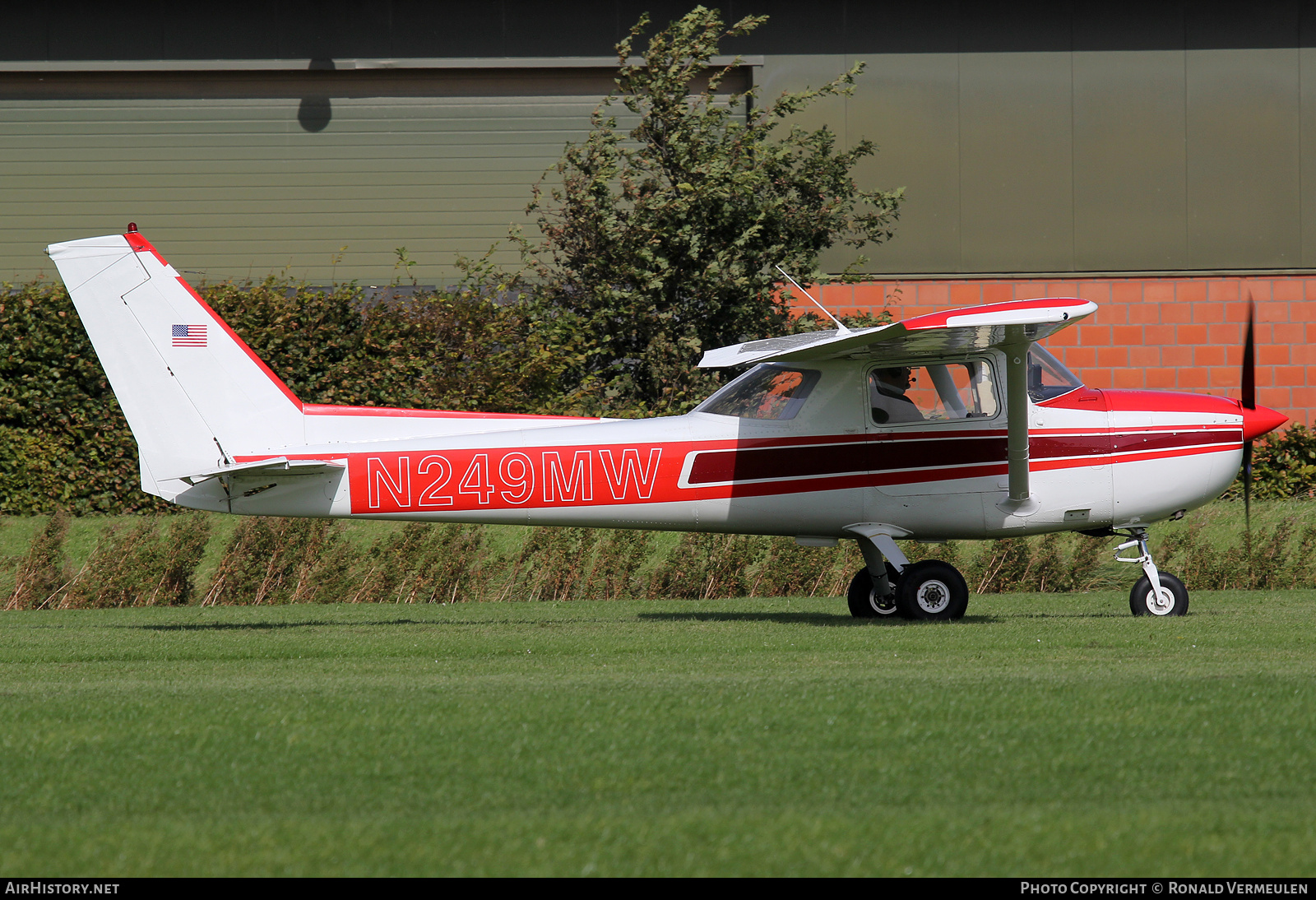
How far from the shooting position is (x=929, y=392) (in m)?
10.0

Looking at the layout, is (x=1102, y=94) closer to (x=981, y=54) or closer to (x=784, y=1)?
(x=981, y=54)

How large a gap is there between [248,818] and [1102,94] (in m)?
18.1

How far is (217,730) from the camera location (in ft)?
17.7

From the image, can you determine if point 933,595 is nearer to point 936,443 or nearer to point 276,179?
point 936,443

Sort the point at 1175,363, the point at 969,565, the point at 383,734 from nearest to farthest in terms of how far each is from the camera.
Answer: the point at 383,734, the point at 969,565, the point at 1175,363

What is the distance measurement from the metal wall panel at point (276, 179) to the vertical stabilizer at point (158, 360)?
1039cm

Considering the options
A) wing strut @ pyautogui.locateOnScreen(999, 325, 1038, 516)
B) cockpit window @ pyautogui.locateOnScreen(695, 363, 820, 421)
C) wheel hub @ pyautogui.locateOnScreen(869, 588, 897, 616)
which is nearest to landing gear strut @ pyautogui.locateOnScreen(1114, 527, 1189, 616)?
wing strut @ pyautogui.locateOnScreen(999, 325, 1038, 516)

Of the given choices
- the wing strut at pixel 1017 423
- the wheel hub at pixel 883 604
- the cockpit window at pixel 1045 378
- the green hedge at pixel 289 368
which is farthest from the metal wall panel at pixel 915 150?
the wing strut at pixel 1017 423

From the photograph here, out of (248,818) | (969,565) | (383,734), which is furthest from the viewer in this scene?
(969,565)

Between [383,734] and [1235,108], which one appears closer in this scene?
[383,734]

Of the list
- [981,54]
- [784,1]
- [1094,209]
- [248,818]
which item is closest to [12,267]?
[784,1]

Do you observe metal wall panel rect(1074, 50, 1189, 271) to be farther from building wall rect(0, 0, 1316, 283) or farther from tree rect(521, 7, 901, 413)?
tree rect(521, 7, 901, 413)

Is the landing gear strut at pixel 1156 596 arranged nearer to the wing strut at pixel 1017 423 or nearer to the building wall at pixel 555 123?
the wing strut at pixel 1017 423

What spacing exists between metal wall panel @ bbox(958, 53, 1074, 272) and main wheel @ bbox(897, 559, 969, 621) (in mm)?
10082
